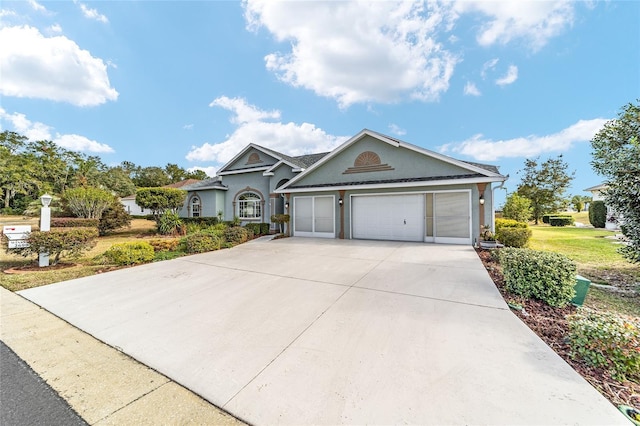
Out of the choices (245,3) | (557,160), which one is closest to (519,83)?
(245,3)

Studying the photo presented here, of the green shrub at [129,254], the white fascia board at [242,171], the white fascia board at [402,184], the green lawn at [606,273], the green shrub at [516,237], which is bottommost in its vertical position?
the green lawn at [606,273]

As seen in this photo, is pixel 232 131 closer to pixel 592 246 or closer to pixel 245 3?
pixel 245 3

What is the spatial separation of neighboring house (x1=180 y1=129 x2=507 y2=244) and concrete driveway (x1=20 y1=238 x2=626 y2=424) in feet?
17.1

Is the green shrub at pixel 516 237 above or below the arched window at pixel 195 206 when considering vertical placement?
below

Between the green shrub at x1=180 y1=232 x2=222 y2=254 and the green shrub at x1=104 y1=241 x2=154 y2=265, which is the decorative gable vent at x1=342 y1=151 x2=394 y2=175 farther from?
the green shrub at x1=104 y1=241 x2=154 y2=265

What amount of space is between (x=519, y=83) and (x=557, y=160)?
2126 centimetres

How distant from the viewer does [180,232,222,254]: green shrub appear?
9758mm

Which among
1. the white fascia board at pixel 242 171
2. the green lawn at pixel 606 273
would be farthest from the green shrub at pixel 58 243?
the green lawn at pixel 606 273

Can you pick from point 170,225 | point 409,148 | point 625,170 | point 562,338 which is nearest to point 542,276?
point 562,338

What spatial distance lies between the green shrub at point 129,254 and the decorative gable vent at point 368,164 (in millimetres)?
9768

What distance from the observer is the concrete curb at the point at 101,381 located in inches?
81.4

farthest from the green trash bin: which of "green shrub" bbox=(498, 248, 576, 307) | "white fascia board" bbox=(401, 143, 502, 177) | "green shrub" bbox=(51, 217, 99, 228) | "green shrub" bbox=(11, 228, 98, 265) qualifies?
"green shrub" bbox=(51, 217, 99, 228)

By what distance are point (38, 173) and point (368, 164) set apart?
4798 centimetres

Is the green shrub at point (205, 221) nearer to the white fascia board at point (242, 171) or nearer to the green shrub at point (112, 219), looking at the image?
the white fascia board at point (242, 171)
